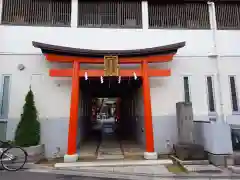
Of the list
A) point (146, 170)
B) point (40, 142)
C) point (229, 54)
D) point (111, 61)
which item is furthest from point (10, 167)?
point (229, 54)

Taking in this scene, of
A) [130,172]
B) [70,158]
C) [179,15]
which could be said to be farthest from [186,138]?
[179,15]

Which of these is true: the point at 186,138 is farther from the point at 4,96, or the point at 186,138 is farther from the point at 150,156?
the point at 4,96

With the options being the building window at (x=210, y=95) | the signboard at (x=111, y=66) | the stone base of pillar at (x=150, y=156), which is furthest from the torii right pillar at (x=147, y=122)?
the building window at (x=210, y=95)

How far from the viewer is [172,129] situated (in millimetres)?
8492

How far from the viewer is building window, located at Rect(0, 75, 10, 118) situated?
8086 mm

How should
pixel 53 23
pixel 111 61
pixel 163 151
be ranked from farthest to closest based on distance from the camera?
pixel 53 23 < pixel 163 151 < pixel 111 61

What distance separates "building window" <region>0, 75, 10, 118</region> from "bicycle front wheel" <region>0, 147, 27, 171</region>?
2.10 m

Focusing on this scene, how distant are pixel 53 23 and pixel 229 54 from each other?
8.11 meters

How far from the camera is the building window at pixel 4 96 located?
318 inches

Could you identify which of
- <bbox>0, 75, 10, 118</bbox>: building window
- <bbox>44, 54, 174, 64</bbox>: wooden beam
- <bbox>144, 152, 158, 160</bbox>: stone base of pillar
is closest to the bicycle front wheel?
<bbox>0, 75, 10, 118</bbox>: building window

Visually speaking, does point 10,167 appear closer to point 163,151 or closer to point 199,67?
point 163,151

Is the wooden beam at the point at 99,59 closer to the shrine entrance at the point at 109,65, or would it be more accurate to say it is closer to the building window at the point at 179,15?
the shrine entrance at the point at 109,65

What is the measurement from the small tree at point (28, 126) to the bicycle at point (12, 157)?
0.50 metres

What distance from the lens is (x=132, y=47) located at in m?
8.95
